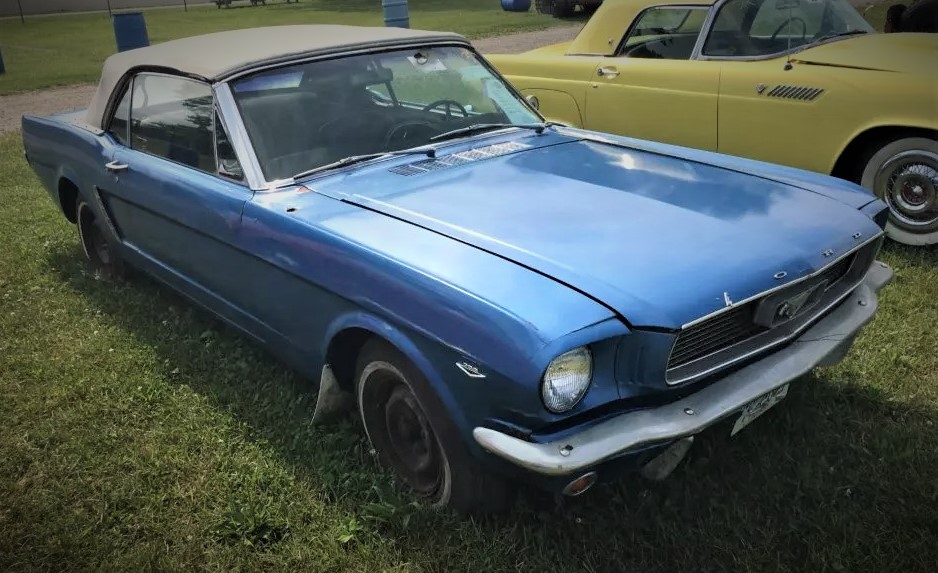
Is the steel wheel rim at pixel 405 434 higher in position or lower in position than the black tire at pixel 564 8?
lower

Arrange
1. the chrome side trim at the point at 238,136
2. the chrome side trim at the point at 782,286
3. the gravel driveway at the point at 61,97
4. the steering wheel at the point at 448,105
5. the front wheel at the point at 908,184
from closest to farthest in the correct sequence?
the chrome side trim at the point at 782,286
the chrome side trim at the point at 238,136
the steering wheel at the point at 448,105
the front wheel at the point at 908,184
the gravel driveway at the point at 61,97

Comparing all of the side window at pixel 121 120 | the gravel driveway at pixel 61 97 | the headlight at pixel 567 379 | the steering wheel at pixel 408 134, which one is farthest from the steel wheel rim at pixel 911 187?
the gravel driveway at pixel 61 97

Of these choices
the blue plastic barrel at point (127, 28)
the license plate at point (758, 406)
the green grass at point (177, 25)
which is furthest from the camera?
the green grass at point (177, 25)

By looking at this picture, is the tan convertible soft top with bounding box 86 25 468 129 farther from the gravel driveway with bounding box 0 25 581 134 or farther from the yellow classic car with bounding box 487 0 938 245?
the gravel driveway with bounding box 0 25 581 134

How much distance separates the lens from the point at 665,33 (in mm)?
5352

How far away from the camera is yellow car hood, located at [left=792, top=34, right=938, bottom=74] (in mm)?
4312

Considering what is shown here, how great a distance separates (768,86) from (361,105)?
264cm

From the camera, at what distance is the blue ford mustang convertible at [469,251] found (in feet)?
6.88

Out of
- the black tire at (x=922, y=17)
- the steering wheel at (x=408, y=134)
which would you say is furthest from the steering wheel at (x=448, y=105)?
the black tire at (x=922, y=17)

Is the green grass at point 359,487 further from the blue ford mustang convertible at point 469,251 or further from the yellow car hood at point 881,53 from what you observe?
the yellow car hood at point 881,53

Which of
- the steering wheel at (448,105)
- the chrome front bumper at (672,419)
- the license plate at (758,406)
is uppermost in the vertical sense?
the steering wheel at (448,105)

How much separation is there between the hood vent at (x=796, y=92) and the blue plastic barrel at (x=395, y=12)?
7957mm

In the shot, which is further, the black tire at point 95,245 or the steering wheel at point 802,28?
the steering wheel at point 802,28

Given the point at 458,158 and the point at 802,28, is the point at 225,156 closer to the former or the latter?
the point at 458,158
